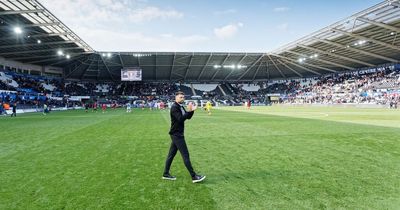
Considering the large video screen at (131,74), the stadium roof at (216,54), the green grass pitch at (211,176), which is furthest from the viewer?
the large video screen at (131,74)

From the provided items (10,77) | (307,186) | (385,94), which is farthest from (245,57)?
(307,186)

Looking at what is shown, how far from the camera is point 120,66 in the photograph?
73.6 metres

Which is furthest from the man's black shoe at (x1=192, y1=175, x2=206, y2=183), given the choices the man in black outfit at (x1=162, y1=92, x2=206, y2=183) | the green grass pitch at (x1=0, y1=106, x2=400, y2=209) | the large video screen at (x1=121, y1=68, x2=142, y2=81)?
the large video screen at (x1=121, y1=68, x2=142, y2=81)

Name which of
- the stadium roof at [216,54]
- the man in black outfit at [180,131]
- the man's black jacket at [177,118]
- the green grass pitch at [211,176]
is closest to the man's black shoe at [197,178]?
the man in black outfit at [180,131]

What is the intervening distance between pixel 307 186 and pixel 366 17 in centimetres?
4049

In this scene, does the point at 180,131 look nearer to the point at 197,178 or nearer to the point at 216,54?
the point at 197,178

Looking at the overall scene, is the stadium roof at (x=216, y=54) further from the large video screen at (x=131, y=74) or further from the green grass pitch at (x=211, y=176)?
the green grass pitch at (x=211, y=176)

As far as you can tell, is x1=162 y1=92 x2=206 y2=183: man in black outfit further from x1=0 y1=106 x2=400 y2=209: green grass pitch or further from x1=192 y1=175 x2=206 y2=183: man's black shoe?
x1=0 y1=106 x2=400 y2=209: green grass pitch

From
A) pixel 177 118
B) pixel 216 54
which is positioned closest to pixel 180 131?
pixel 177 118

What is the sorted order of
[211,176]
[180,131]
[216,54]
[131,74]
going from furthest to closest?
[216,54]
[131,74]
[211,176]
[180,131]

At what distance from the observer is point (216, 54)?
6781 cm

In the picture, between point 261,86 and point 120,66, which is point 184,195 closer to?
point 120,66

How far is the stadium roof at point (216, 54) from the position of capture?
122 ft

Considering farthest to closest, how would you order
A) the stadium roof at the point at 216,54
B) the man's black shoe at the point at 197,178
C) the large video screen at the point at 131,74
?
the large video screen at the point at 131,74 → the stadium roof at the point at 216,54 → the man's black shoe at the point at 197,178
